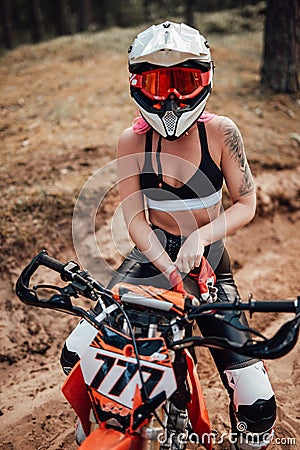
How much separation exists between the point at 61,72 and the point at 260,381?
8.84m

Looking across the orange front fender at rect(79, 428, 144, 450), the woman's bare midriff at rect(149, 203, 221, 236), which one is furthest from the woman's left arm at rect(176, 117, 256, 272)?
the orange front fender at rect(79, 428, 144, 450)

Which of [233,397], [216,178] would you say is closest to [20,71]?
[216,178]

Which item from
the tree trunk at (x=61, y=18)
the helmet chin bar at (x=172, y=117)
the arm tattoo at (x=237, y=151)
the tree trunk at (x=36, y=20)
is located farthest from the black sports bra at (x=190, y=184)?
the tree trunk at (x=36, y=20)

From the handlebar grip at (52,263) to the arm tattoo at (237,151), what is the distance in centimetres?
120

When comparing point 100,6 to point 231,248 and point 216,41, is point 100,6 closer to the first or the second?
point 216,41

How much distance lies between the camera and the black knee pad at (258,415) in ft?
8.83

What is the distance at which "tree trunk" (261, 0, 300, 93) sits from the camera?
26.5 ft

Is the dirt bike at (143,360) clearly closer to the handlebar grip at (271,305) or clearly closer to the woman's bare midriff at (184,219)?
the handlebar grip at (271,305)

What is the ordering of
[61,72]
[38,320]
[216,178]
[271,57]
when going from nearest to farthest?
[216,178] → [38,320] → [271,57] → [61,72]

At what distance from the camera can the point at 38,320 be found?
15.6ft

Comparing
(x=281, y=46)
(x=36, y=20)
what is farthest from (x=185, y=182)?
(x=36, y=20)

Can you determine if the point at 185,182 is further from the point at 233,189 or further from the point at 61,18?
the point at 61,18

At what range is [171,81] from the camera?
109 inches

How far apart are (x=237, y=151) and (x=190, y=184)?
0.34 metres
